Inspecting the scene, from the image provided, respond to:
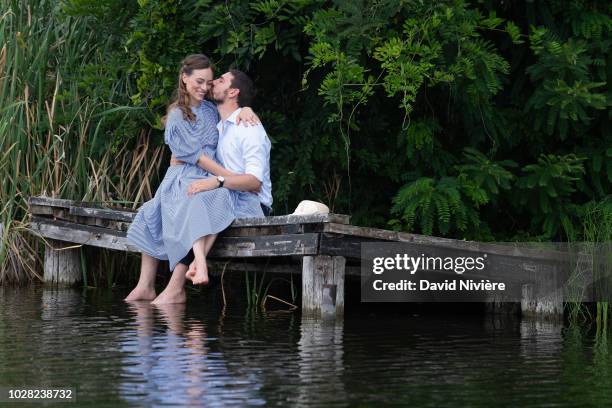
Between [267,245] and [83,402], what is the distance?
11.8ft

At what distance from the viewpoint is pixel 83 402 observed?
5199 mm

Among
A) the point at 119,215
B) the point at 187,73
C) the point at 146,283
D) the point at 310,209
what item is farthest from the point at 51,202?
the point at 310,209

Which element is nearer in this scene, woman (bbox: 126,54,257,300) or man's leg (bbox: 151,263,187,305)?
woman (bbox: 126,54,257,300)

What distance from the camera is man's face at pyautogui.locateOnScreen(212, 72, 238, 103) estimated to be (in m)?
9.23

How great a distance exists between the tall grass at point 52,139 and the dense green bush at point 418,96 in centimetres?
35

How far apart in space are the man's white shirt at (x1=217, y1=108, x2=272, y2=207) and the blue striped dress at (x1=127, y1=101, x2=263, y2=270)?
0.08 metres

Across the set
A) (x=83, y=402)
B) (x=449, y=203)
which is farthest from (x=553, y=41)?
(x=83, y=402)

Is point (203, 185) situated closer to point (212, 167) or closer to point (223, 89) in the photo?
point (212, 167)

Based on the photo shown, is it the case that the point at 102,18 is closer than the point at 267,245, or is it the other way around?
the point at 267,245

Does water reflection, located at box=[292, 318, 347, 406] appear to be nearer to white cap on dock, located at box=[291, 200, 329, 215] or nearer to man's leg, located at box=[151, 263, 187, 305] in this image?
white cap on dock, located at box=[291, 200, 329, 215]

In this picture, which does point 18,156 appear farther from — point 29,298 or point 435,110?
point 435,110

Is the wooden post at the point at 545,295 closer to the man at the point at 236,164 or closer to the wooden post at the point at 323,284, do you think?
the wooden post at the point at 323,284

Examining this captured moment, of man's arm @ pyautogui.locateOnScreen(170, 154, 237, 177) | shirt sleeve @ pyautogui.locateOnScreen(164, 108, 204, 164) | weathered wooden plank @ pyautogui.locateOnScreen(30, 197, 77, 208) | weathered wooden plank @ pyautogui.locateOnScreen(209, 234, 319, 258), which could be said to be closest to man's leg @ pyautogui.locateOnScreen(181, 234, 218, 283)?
weathered wooden plank @ pyautogui.locateOnScreen(209, 234, 319, 258)

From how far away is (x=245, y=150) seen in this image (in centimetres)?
898
